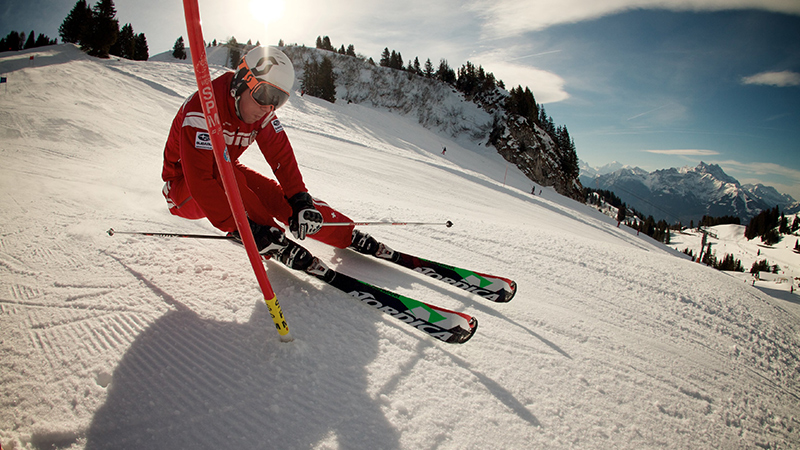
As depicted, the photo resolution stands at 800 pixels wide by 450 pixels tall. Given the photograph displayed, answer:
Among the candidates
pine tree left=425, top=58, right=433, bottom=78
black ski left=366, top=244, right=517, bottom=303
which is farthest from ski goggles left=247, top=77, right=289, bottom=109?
pine tree left=425, top=58, right=433, bottom=78

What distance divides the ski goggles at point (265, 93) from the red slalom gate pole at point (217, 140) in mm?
645

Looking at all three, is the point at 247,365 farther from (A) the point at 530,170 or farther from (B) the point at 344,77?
(B) the point at 344,77

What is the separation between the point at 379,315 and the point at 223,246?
1.70 metres

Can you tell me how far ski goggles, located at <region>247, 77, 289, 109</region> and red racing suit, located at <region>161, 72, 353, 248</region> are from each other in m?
0.30

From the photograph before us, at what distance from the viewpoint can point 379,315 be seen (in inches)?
92.9

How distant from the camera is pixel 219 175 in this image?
2.82m

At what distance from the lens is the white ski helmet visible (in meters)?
2.33

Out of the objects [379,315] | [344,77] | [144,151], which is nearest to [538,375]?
[379,315]

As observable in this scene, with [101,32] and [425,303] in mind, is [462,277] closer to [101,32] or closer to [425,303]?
[425,303]

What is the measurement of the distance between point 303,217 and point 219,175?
0.86m

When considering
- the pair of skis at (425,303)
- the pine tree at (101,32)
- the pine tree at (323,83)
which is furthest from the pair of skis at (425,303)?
the pine tree at (101,32)

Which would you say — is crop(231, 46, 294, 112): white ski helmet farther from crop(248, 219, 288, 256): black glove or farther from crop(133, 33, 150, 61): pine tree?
crop(133, 33, 150, 61): pine tree

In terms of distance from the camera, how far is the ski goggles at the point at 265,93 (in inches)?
92.3

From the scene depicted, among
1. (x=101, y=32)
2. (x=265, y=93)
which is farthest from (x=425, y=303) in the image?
(x=101, y=32)
